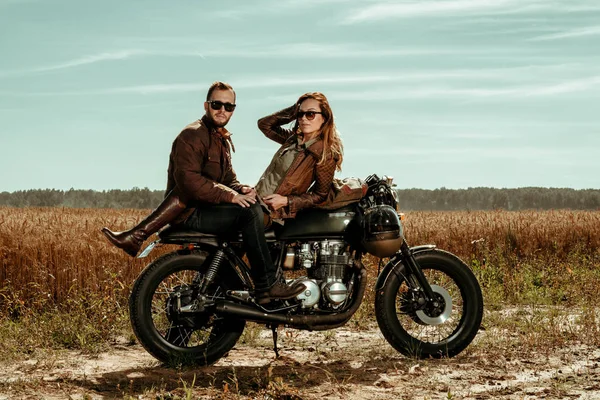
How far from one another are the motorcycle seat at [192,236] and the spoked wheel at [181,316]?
0.12 meters

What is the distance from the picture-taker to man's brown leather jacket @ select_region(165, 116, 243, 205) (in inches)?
244

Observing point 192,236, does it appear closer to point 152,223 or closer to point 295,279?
point 152,223

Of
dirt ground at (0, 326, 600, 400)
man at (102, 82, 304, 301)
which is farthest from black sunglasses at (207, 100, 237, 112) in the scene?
dirt ground at (0, 326, 600, 400)

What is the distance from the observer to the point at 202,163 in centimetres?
635

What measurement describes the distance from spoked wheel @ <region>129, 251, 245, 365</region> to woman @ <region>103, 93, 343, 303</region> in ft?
1.07

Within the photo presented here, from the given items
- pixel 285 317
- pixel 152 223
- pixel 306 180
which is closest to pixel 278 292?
pixel 285 317

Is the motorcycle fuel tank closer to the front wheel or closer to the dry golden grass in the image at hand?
the front wheel

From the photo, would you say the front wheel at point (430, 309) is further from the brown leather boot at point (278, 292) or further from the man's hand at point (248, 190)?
the man's hand at point (248, 190)

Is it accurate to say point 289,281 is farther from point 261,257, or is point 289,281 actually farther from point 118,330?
point 118,330

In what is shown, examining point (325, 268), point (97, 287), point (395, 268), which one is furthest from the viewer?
point (97, 287)

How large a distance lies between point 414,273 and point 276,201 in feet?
5.12

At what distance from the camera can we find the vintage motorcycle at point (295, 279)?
6.41 meters

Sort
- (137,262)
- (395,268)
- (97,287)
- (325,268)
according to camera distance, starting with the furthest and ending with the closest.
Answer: (137,262)
(97,287)
(395,268)
(325,268)

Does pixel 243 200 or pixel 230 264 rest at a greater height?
pixel 243 200
